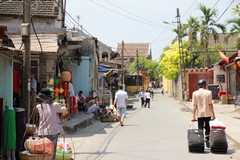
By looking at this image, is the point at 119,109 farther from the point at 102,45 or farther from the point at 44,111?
the point at 102,45

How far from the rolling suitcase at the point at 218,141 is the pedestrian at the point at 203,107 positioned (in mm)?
638

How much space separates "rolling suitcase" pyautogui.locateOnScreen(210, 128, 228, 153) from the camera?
420 inches

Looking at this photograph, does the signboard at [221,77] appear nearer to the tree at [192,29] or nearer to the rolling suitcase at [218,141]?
the tree at [192,29]

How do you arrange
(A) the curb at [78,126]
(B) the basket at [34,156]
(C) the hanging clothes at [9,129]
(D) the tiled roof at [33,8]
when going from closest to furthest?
1. (B) the basket at [34,156]
2. (C) the hanging clothes at [9,129]
3. (A) the curb at [78,126]
4. (D) the tiled roof at [33,8]

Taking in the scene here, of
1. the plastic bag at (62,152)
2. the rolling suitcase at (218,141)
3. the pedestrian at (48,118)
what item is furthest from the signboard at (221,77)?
the pedestrian at (48,118)

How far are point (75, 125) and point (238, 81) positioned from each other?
75.8 feet

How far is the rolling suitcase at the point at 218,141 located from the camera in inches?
420

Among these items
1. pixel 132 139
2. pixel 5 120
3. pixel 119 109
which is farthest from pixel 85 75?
pixel 5 120

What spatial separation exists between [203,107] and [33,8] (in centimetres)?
1630

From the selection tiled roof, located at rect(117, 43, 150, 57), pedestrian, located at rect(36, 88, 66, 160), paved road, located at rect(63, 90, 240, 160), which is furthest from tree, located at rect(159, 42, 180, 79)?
tiled roof, located at rect(117, 43, 150, 57)

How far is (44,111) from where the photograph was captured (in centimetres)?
861

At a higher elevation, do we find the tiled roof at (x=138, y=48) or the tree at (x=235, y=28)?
the tiled roof at (x=138, y=48)

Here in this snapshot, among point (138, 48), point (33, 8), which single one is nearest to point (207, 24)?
point (33, 8)

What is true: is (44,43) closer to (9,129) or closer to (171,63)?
(9,129)
